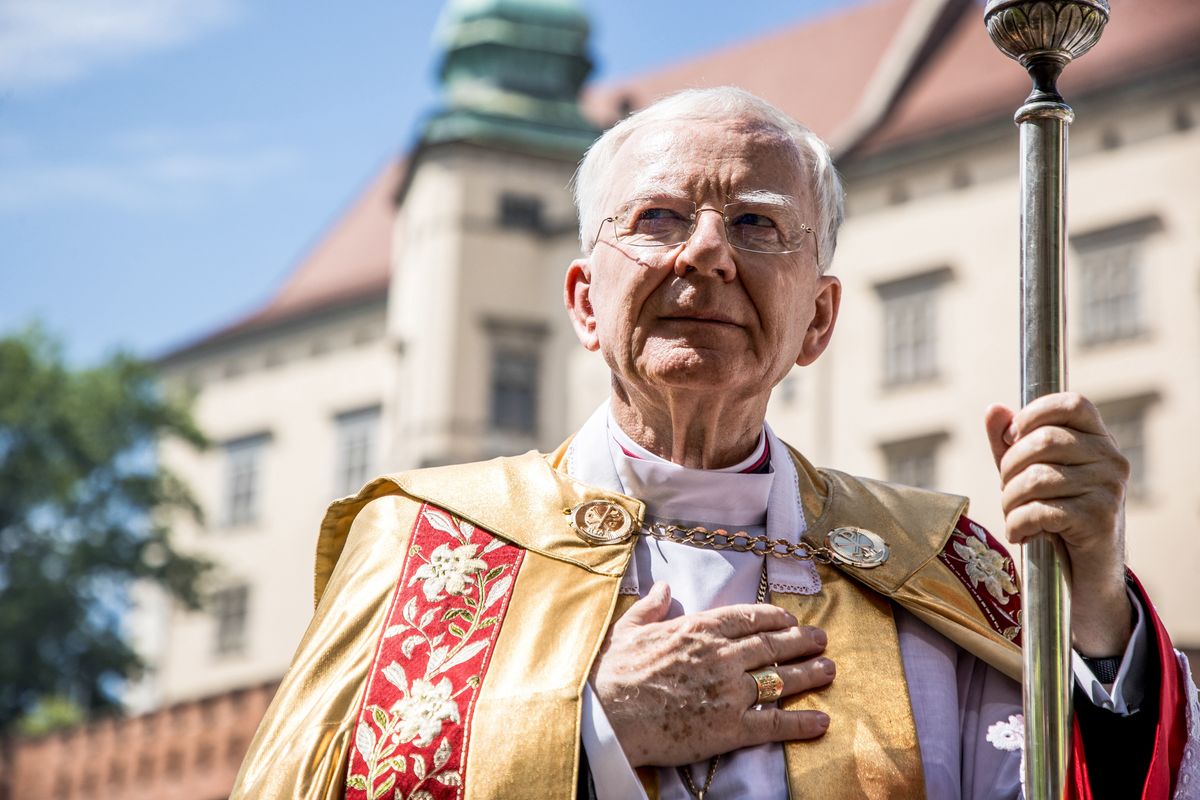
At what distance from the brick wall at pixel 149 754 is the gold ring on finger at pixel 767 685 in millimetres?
20830

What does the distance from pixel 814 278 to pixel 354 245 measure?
1522 inches

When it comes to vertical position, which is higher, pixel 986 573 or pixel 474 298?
pixel 474 298

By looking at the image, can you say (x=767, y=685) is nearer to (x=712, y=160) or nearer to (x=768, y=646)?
(x=768, y=646)

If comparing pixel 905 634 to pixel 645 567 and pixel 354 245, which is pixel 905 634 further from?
pixel 354 245

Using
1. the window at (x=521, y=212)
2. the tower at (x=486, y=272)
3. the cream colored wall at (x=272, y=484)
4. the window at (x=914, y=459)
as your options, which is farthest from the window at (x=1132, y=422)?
the cream colored wall at (x=272, y=484)

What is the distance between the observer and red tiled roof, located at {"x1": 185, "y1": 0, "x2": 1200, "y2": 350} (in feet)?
93.9

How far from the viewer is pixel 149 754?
88.6ft

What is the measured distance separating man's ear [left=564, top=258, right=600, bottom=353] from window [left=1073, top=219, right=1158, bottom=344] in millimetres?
23878

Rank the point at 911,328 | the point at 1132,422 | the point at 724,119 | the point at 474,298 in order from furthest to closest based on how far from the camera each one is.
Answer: the point at 474,298 → the point at 911,328 → the point at 1132,422 → the point at 724,119

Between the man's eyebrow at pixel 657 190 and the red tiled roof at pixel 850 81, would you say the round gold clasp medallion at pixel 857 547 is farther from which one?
the red tiled roof at pixel 850 81

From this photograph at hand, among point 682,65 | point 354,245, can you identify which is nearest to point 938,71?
point 682,65

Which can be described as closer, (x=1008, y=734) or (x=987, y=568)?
(x=1008, y=734)

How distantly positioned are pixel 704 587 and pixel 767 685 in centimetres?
30

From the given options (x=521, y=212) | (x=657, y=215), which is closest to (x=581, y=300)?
(x=657, y=215)
